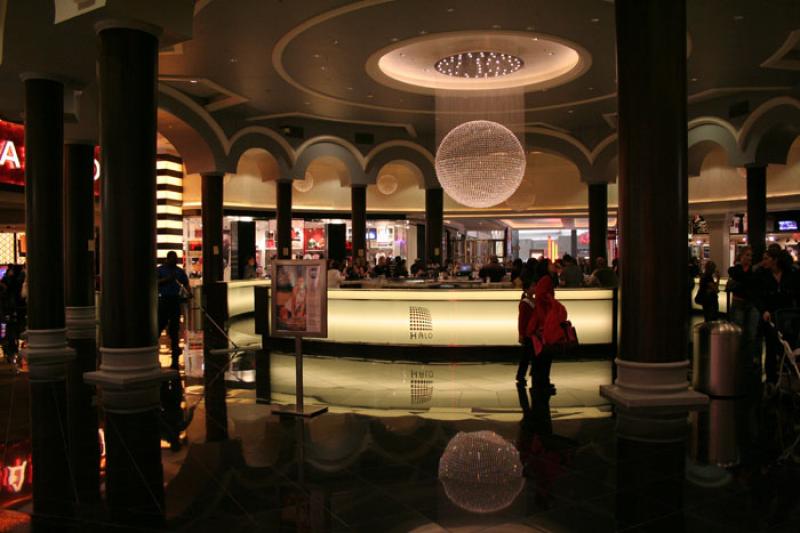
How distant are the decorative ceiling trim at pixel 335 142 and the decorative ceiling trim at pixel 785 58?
10.4 m

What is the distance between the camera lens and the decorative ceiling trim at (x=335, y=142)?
18656 millimetres

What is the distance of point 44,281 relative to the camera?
31.5 ft

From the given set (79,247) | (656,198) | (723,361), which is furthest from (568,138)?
(656,198)

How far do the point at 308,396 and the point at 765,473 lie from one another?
4110 millimetres

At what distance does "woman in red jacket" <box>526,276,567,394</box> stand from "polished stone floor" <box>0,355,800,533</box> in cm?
58

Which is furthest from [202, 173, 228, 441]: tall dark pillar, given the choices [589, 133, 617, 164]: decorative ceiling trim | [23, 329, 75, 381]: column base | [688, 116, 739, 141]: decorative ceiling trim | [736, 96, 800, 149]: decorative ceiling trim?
[736, 96, 800, 149]: decorative ceiling trim

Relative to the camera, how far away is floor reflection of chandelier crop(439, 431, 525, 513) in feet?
12.4

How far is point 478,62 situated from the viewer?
41.9ft

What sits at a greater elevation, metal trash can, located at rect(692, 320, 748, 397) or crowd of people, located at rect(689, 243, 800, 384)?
crowd of people, located at rect(689, 243, 800, 384)

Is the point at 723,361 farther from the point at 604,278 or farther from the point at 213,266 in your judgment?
the point at 213,266

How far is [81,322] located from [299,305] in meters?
8.25

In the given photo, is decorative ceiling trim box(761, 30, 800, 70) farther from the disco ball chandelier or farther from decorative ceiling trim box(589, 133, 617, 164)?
decorative ceiling trim box(589, 133, 617, 164)

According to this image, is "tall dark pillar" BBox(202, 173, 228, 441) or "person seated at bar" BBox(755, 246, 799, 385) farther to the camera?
"tall dark pillar" BBox(202, 173, 228, 441)

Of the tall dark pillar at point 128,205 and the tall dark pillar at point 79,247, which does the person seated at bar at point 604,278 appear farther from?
the tall dark pillar at point 79,247
